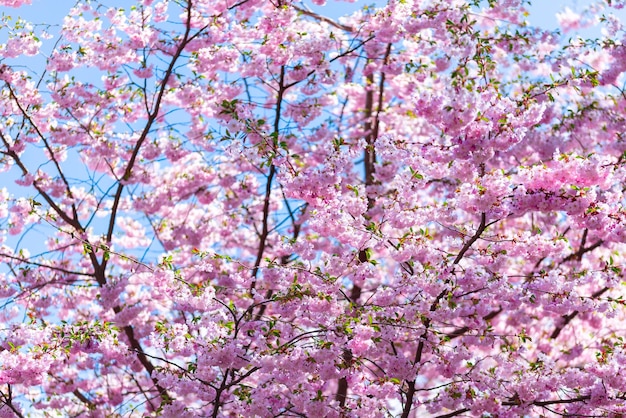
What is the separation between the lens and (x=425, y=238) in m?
6.22

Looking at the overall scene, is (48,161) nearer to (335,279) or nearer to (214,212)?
(214,212)

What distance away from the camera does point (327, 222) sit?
605cm

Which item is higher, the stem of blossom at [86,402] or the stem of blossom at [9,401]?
the stem of blossom at [86,402]

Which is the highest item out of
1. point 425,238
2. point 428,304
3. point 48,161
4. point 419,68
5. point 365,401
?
point 419,68

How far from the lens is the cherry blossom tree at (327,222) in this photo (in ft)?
18.9

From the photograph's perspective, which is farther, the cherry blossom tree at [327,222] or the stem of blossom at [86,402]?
the stem of blossom at [86,402]

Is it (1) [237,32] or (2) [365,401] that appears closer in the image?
(2) [365,401]

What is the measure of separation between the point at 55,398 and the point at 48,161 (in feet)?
9.59

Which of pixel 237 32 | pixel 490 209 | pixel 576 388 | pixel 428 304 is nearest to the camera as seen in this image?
pixel 490 209

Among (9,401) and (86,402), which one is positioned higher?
(86,402)

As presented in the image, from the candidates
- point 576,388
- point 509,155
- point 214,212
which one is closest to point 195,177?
point 214,212

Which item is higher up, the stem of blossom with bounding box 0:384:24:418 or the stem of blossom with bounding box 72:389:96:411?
the stem of blossom with bounding box 72:389:96:411

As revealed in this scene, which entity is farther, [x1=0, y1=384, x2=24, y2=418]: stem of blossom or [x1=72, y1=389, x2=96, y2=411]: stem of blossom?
[x1=72, y1=389, x2=96, y2=411]: stem of blossom

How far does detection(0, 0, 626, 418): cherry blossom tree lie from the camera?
5773 millimetres
